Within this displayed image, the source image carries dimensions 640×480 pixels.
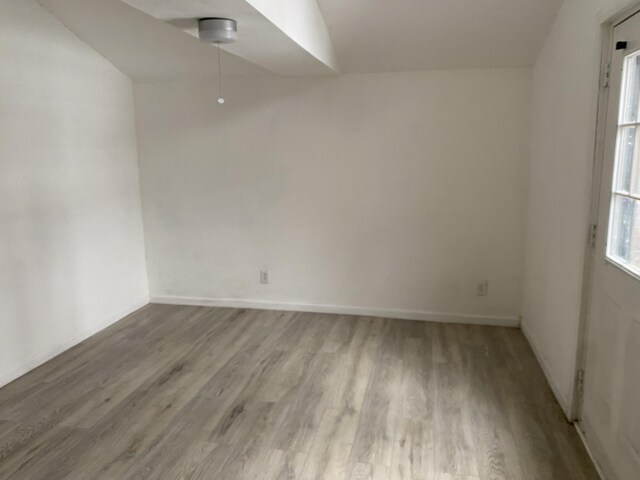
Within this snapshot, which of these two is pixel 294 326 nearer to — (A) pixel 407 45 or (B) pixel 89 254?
(B) pixel 89 254

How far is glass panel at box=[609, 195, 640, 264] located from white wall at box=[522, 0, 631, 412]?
21 centimetres

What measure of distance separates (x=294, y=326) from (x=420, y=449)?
1.78m

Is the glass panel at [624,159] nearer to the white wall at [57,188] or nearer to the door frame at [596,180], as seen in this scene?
the door frame at [596,180]

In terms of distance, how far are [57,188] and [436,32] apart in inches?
110

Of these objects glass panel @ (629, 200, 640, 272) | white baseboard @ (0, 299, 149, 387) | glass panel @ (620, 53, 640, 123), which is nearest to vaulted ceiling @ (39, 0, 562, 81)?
glass panel @ (620, 53, 640, 123)

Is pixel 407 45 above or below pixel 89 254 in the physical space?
above

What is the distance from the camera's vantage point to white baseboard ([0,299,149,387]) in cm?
307

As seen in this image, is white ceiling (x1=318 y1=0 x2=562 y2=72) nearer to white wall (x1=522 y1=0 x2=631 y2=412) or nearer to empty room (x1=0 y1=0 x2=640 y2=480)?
empty room (x1=0 y1=0 x2=640 y2=480)

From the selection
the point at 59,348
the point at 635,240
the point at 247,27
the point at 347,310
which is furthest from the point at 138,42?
the point at 635,240

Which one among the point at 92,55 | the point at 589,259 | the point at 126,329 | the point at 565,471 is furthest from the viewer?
the point at 126,329

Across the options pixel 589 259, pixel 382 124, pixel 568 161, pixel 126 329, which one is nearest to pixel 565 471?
pixel 589 259

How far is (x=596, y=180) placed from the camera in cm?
223

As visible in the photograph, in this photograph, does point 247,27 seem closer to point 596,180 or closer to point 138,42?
point 138,42

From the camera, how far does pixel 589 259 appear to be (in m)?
2.32
